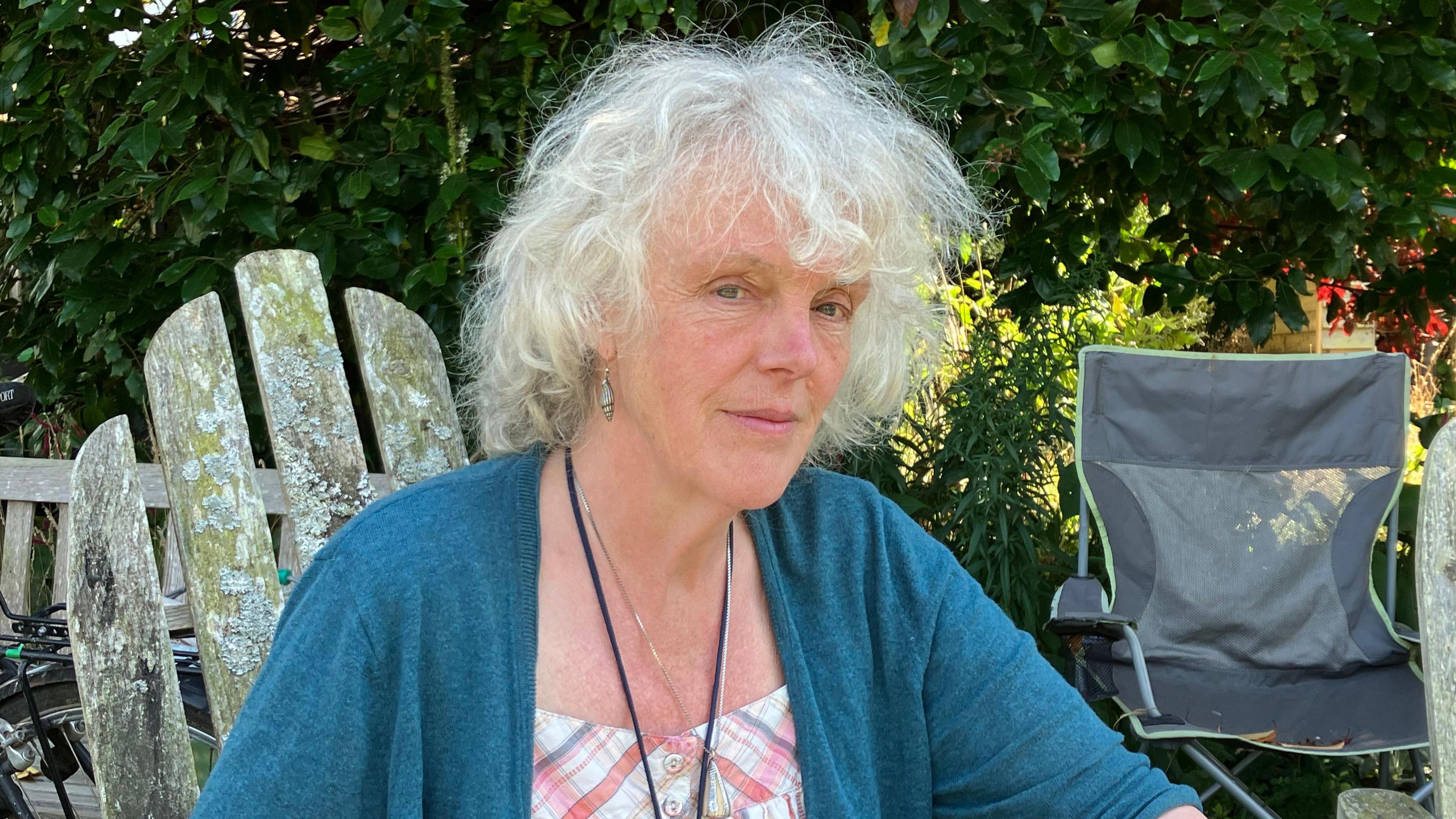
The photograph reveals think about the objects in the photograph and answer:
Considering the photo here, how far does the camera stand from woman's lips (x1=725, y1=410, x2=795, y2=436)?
1295 mm

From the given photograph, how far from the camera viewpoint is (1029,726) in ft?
4.76

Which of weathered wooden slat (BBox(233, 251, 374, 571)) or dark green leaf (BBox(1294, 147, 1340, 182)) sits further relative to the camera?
dark green leaf (BBox(1294, 147, 1340, 182))

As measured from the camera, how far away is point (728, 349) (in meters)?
1.28

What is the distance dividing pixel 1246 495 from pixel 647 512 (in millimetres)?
2198

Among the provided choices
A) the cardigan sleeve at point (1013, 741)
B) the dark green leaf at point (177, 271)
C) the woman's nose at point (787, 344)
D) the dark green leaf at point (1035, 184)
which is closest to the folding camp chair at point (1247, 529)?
the dark green leaf at point (1035, 184)

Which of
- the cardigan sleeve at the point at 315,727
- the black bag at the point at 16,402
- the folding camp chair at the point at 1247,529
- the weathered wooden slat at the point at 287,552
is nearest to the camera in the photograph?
the cardigan sleeve at the point at 315,727

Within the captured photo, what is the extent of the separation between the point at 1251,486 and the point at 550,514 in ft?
7.45

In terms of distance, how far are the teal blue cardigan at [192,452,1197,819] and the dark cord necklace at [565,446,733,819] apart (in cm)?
4

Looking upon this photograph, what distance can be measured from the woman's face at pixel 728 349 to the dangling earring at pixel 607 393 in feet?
0.29

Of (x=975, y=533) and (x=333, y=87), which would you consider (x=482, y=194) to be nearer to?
(x=333, y=87)

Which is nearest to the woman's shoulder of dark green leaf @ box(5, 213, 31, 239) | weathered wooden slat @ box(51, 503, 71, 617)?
weathered wooden slat @ box(51, 503, 71, 617)

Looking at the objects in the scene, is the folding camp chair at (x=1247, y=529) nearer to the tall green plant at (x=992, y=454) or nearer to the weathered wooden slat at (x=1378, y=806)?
the tall green plant at (x=992, y=454)

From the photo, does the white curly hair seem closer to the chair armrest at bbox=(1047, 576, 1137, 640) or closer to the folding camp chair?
the chair armrest at bbox=(1047, 576, 1137, 640)

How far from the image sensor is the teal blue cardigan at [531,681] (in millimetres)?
1179
